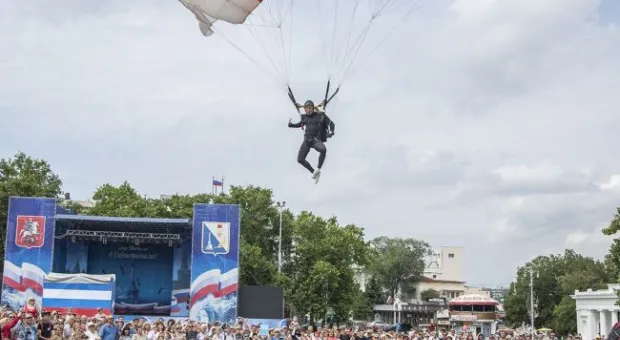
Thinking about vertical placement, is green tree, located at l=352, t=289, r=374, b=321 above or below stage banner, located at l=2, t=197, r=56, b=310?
below

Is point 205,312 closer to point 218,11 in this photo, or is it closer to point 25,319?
point 25,319

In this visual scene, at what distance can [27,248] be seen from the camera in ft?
106

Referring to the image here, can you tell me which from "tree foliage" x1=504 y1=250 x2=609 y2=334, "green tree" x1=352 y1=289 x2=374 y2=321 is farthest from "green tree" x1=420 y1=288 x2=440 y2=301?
"tree foliage" x1=504 y1=250 x2=609 y2=334

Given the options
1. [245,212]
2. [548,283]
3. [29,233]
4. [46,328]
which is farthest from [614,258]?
[548,283]

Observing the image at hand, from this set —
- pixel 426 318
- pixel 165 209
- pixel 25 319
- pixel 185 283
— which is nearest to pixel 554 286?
pixel 426 318

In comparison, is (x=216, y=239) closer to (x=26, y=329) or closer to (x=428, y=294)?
(x=26, y=329)

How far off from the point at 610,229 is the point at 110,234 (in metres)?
19.0

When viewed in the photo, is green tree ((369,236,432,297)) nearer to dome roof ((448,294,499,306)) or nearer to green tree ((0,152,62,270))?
dome roof ((448,294,499,306))

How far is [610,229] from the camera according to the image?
2575 centimetres

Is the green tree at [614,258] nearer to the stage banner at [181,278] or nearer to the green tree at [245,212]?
the stage banner at [181,278]

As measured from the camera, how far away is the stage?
31797 mm

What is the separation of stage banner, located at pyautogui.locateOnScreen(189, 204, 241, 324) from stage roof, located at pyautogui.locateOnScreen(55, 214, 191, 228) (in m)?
1.03

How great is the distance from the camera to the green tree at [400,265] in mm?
98188

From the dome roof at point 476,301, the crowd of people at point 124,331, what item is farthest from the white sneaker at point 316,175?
the dome roof at point 476,301
